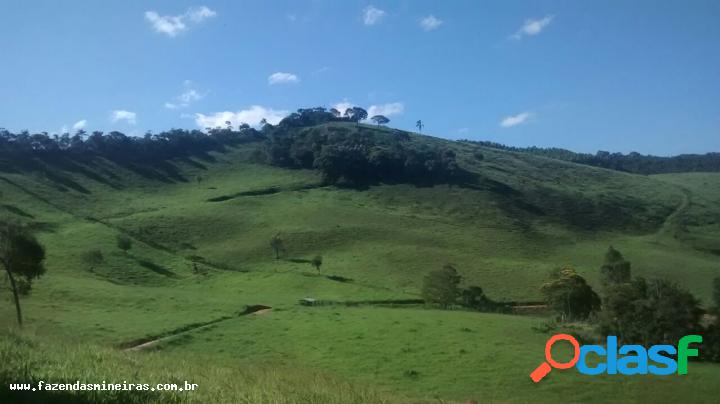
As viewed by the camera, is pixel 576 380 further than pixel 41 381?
Yes

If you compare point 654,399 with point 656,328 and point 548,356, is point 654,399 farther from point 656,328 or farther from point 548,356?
point 656,328

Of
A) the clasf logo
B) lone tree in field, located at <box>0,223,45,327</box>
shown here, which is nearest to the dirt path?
lone tree in field, located at <box>0,223,45,327</box>

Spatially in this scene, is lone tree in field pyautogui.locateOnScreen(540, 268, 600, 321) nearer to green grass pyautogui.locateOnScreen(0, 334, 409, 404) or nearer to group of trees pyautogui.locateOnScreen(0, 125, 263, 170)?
green grass pyautogui.locateOnScreen(0, 334, 409, 404)

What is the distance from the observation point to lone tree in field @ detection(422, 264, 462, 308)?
51.9 meters

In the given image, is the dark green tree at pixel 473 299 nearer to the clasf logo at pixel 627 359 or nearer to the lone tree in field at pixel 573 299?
the lone tree in field at pixel 573 299

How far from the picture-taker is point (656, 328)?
32219mm

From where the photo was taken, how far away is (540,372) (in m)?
27.1

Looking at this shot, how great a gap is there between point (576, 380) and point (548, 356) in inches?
155

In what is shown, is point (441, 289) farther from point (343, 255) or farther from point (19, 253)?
point (19, 253)

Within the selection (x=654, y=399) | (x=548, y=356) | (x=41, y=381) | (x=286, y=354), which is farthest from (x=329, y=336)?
(x=41, y=381)

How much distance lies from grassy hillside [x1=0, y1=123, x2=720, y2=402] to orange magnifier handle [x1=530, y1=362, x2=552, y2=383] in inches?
19.2

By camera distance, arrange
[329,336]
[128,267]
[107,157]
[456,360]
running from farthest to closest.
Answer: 1. [107,157]
2. [128,267]
3. [329,336]
4. [456,360]

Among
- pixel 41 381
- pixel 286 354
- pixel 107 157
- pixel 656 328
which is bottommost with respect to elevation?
pixel 286 354

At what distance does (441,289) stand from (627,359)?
24254 millimetres
